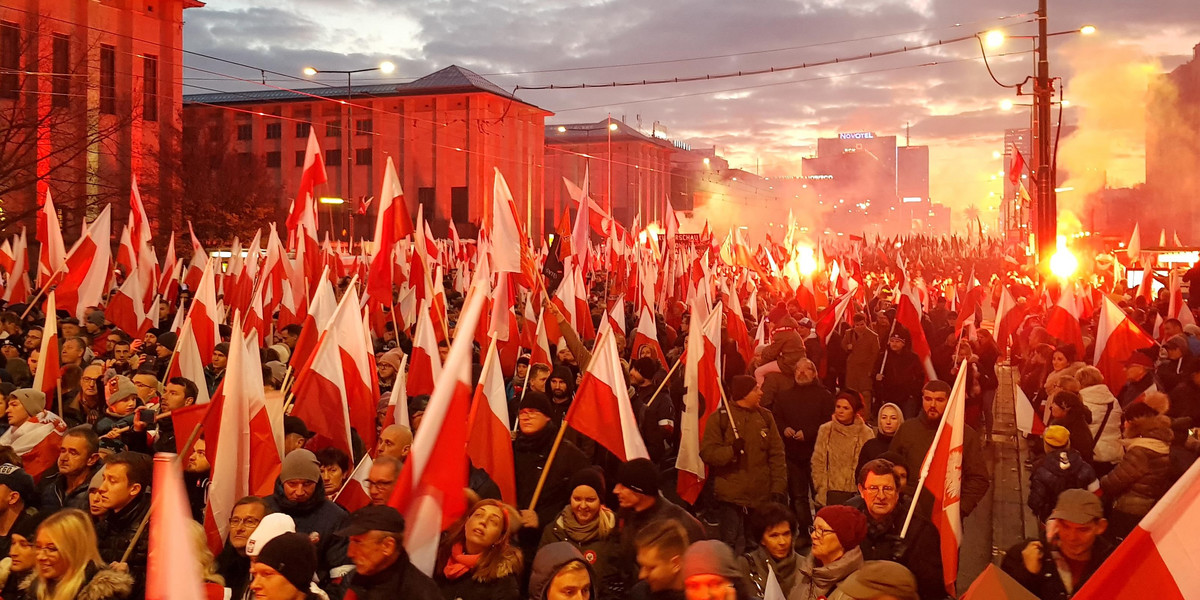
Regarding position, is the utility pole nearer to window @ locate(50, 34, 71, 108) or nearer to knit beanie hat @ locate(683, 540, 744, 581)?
knit beanie hat @ locate(683, 540, 744, 581)

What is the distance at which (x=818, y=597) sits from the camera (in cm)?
479

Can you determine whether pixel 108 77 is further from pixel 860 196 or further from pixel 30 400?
pixel 860 196

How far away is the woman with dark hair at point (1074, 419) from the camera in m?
7.42

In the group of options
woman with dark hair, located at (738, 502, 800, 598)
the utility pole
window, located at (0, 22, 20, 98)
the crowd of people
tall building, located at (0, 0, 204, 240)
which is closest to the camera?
the crowd of people

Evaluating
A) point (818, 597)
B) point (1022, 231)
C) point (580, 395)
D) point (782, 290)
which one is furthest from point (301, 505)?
point (1022, 231)

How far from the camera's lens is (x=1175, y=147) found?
4806 centimetres

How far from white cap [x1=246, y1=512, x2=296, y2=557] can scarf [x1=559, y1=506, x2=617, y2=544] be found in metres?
1.29

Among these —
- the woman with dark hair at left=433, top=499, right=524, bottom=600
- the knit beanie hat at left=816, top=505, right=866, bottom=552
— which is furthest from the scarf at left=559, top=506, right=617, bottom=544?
the knit beanie hat at left=816, top=505, right=866, bottom=552

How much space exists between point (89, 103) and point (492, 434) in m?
33.9

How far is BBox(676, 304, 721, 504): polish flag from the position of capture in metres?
7.65

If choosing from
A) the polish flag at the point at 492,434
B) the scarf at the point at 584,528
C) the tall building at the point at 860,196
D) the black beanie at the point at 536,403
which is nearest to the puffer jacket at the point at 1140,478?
the scarf at the point at 584,528

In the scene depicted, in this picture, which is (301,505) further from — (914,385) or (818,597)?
(914,385)

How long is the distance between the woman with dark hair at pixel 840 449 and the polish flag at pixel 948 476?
48.7 inches

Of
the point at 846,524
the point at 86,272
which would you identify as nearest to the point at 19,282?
the point at 86,272
